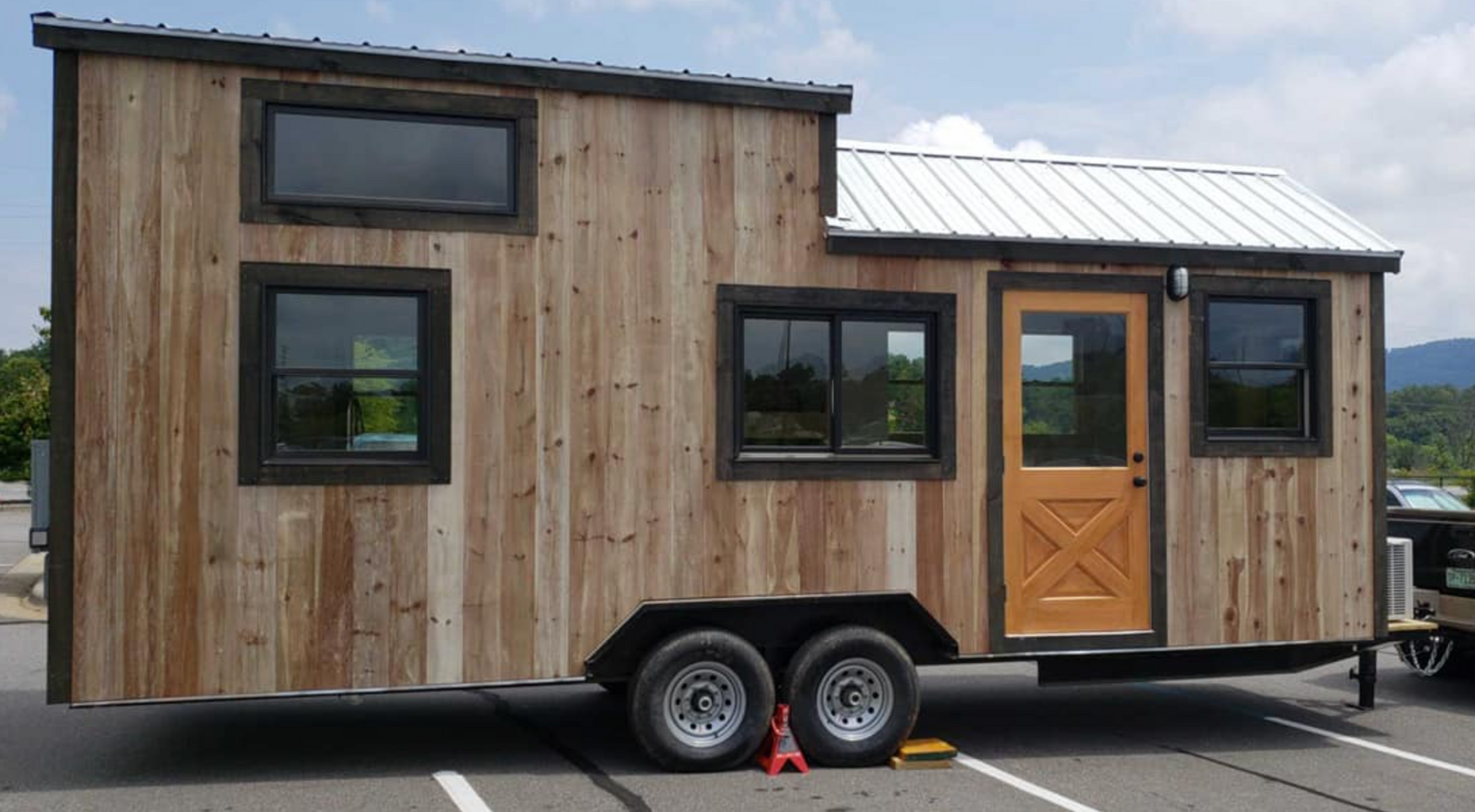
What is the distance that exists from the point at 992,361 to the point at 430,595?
11.8ft

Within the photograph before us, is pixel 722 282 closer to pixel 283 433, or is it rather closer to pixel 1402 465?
pixel 283 433

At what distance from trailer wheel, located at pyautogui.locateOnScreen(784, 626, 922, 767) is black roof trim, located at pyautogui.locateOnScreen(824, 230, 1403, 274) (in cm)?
229

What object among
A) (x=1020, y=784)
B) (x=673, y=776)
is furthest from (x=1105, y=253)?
(x=673, y=776)

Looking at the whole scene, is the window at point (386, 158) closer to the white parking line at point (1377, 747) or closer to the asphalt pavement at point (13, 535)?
the white parking line at point (1377, 747)

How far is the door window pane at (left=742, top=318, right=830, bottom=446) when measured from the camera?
780 centimetres

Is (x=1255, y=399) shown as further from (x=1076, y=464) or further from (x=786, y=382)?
(x=786, y=382)

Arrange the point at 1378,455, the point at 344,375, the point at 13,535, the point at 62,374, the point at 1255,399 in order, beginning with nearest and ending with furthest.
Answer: the point at 62,374
the point at 344,375
the point at 1255,399
the point at 1378,455
the point at 13,535

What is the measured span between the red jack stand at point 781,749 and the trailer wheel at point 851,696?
0.20 ft

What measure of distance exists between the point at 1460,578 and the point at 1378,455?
193 cm

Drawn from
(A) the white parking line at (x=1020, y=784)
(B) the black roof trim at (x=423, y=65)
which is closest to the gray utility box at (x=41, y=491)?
(B) the black roof trim at (x=423, y=65)

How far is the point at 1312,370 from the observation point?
863 cm

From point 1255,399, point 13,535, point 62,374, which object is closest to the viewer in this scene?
point 62,374

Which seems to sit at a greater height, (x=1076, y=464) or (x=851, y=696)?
(x=1076, y=464)

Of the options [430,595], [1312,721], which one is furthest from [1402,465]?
[430,595]
